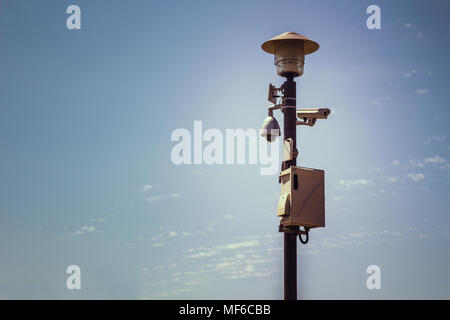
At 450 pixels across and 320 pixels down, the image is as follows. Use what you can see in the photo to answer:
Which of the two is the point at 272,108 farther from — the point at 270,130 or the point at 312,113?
the point at 312,113

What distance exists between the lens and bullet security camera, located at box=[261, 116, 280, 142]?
14.6 m

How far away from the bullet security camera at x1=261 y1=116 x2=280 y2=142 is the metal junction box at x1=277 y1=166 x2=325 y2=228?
839 mm

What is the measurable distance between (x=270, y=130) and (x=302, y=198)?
5.23ft

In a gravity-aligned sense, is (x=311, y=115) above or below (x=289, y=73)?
below

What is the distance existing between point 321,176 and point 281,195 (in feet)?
2.87

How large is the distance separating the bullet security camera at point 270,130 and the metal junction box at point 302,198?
84 cm

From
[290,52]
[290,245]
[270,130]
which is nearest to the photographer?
[290,245]

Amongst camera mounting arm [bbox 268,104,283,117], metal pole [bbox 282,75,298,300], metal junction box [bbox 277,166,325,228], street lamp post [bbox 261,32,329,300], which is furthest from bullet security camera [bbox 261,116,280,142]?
metal junction box [bbox 277,166,325,228]

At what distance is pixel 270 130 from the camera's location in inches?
574

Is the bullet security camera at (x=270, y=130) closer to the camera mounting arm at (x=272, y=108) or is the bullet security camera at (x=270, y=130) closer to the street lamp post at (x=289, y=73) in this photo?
the street lamp post at (x=289, y=73)

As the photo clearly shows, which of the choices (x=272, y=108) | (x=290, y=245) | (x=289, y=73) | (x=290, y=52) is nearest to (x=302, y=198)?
(x=290, y=245)
